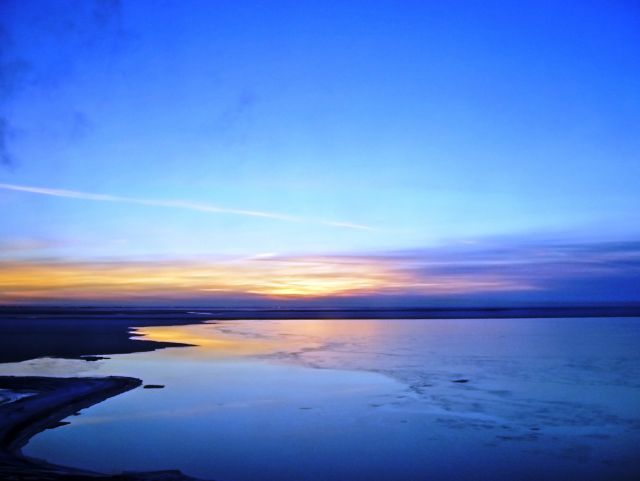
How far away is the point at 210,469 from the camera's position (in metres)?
8.82

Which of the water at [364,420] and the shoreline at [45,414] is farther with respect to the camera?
the water at [364,420]

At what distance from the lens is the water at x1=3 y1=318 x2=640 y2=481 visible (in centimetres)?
902

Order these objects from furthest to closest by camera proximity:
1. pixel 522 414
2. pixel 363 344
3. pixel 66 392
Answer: pixel 363 344
pixel 66 392
pixel 522 414

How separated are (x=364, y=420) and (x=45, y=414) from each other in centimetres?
713

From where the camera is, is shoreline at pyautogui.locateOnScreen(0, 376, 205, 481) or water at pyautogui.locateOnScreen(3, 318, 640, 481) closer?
shoreline at pyautogui.locateOnScreen(0, 376, 205, 481)

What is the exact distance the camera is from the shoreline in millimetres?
7516

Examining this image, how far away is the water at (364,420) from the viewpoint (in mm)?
9016

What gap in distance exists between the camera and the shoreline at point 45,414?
7516 millimetres

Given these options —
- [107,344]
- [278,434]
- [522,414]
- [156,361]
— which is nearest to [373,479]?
[278,434]

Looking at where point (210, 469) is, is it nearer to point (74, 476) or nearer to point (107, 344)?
point (74, 476)

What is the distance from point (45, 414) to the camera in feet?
39.7

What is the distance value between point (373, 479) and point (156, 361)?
15.7 metres

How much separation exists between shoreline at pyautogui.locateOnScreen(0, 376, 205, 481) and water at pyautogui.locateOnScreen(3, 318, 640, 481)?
460mm

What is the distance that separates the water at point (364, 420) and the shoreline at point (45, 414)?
460mm
